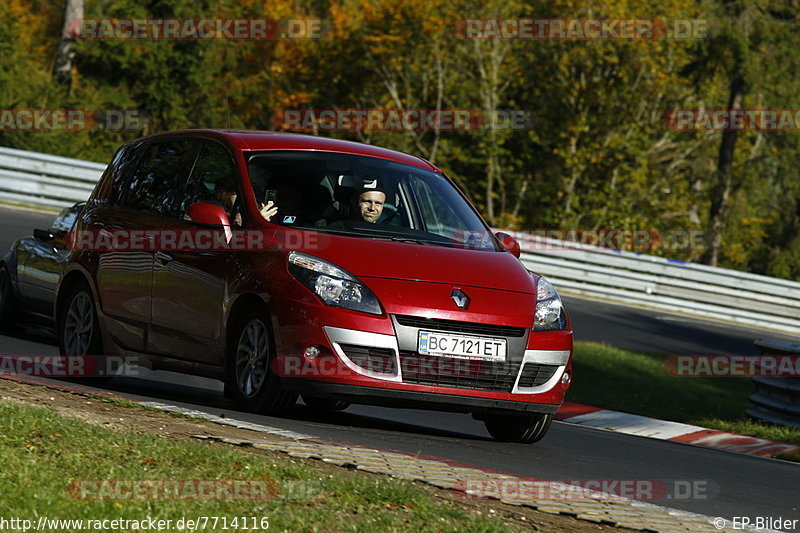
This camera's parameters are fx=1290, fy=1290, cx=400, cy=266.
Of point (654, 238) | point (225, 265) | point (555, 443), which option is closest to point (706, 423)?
point (555, 443)

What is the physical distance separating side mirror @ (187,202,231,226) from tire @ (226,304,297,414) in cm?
60

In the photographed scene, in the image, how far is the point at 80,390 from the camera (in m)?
8.09

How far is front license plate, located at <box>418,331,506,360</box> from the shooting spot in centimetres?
739

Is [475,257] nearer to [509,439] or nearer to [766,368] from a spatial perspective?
[509,439]
